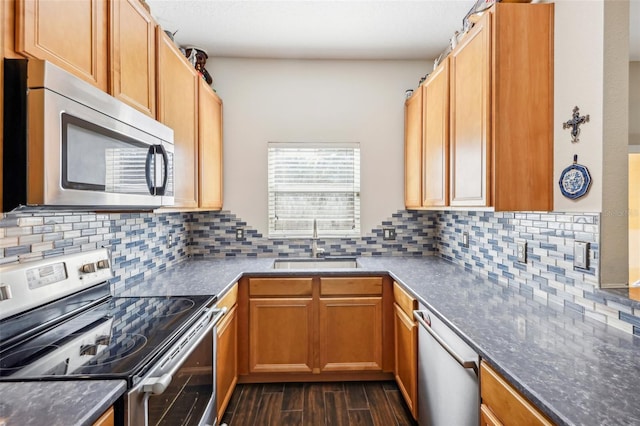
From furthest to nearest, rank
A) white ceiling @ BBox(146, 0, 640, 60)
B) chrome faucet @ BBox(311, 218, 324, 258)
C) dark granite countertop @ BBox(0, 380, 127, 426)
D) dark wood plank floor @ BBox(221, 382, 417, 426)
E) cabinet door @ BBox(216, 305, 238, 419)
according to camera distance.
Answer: chrome faucet @ BBox(311, 218, 324, 258) → white ceiling @ BBox(146, 0, 640, 60) → dark wood plank floor @ BBox(221, 382, 417, 426) → cabinet door @ BBox(216, 305, 238, 419) → dark granite countertop @ BBox(0, 380, 127, 426)

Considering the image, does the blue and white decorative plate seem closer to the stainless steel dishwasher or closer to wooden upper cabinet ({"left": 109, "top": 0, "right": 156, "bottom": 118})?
the stainless steel dishwasher

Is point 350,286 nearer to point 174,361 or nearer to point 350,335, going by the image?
point 350,335

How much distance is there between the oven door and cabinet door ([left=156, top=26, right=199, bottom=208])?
2.69 feet

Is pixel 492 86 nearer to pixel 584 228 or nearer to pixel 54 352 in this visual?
pixel 584 228

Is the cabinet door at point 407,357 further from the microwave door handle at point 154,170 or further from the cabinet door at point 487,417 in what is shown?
the microwave door handle at point 154,170

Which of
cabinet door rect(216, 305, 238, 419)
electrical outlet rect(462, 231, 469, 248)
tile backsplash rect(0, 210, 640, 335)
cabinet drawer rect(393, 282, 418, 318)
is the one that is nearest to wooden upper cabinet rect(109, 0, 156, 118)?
tile backsplash rect(0, 210, 640, 335)

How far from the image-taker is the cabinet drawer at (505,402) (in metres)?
0.86

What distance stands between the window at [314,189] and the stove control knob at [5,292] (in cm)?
197

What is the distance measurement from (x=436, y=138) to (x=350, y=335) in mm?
1488

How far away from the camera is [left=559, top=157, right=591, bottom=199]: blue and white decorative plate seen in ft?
4.38

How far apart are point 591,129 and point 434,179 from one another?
3.30ft

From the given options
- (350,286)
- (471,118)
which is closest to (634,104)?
(471,118)

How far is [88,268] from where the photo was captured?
59.1 inches

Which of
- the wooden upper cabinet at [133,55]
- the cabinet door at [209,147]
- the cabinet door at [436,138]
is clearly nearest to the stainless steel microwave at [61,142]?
the wooden upper cabinet at [133,55]
